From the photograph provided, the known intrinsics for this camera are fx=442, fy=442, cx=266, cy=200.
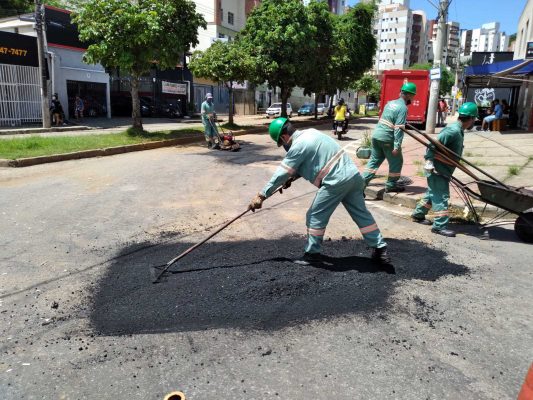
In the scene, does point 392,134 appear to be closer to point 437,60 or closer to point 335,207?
point 335,207

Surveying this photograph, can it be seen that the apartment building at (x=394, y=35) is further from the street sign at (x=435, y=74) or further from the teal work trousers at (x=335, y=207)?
the teal work trousers at (x=335, y=207)

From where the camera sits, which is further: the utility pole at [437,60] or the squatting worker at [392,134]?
the utility pole at [437,60]

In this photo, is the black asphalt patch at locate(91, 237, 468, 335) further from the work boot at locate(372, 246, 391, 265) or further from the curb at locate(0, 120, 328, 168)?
the curb at locate(0, 120, 328, 168)

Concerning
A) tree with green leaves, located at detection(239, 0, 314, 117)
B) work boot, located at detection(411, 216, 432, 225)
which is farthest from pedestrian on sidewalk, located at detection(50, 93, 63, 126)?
work boot, located at detection(411, 216, 432, 225)

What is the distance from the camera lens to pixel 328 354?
308 cm

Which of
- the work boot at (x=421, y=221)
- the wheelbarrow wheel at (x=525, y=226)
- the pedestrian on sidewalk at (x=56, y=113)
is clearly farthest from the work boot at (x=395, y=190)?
the pedestrian on sidewalk at (x=56, y=113)

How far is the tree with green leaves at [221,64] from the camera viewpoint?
60.7 feet

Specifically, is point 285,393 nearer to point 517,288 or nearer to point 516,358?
point 516,358

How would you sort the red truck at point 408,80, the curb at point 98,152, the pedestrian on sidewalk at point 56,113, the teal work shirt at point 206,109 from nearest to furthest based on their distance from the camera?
the curb at point 98,152
the teal work shirt at point 206,109
the pedestrian on sidewalk at point 56,113
the red truck at point 408,80

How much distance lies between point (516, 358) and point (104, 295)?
328cm

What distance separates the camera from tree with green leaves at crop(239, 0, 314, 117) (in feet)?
69.3

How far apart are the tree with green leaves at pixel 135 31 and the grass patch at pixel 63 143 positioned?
1.64 metres

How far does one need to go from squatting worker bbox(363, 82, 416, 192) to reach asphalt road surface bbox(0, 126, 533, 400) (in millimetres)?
1282

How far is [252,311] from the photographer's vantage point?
3.63 m
